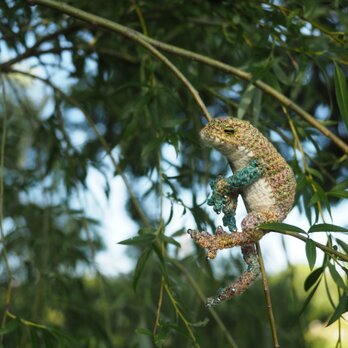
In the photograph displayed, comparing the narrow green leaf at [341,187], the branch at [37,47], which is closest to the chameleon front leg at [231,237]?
the narrow green leaf at [341,187]

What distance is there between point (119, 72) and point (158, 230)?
2.78 feet

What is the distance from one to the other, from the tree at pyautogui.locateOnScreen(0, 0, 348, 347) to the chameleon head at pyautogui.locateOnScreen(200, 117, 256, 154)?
41mm

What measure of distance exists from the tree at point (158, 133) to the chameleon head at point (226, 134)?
0.04m

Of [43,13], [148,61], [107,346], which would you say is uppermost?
[43,13]

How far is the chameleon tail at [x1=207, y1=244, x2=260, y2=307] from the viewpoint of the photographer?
64 centimetres

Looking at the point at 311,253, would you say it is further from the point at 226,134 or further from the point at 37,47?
the point at 37,47

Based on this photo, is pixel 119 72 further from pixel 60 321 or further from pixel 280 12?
pixel 60 321

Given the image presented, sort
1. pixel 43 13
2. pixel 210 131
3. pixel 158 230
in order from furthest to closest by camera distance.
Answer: pixel 43 13 → pixel 158 230 → pixel 210 131

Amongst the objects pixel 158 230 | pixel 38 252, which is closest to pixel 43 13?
pixel 38 252

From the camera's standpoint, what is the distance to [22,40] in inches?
49.5

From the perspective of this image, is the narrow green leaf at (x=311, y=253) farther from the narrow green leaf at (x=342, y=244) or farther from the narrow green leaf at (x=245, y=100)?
the narrow green leaf at (x=245, y=100)

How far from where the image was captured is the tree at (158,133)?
89 cm

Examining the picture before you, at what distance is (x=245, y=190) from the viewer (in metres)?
0.66

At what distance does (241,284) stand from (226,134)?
0.49 feet
